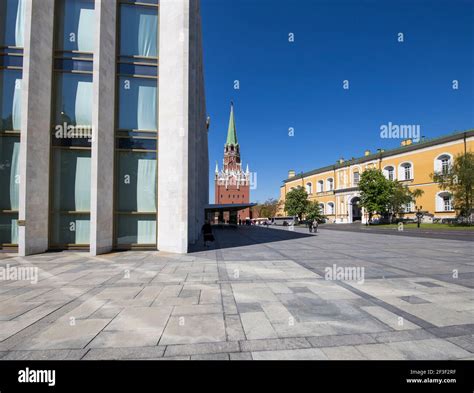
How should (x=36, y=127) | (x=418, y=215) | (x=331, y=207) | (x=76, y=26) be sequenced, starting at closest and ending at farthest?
(x=36, y=127) < (x=76, y=26) < (x=418, y=215) < (x=331, y=207)

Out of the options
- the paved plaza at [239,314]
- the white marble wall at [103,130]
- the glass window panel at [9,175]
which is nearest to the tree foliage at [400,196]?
the paved plaza at [239,314]

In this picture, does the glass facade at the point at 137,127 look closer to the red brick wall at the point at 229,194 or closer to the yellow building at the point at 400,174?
the yellow building at the point at 400,174

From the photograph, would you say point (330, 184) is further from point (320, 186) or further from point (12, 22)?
point (12, 22)

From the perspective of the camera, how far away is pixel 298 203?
64.8m

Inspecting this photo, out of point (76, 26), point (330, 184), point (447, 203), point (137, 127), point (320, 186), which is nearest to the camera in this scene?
point (76, 26)

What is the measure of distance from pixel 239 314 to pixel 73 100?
573 inches

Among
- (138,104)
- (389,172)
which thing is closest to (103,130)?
(138,104)

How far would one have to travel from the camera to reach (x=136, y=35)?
14367 millimetres

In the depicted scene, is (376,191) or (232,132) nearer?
(376,191)

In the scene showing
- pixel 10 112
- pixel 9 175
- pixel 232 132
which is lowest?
pixel 9 175

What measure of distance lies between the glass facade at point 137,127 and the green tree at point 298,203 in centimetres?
5460

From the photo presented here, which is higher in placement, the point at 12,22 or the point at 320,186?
the point at 12,22

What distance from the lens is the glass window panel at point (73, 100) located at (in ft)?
43.9

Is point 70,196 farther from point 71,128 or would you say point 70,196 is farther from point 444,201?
point 444,201
